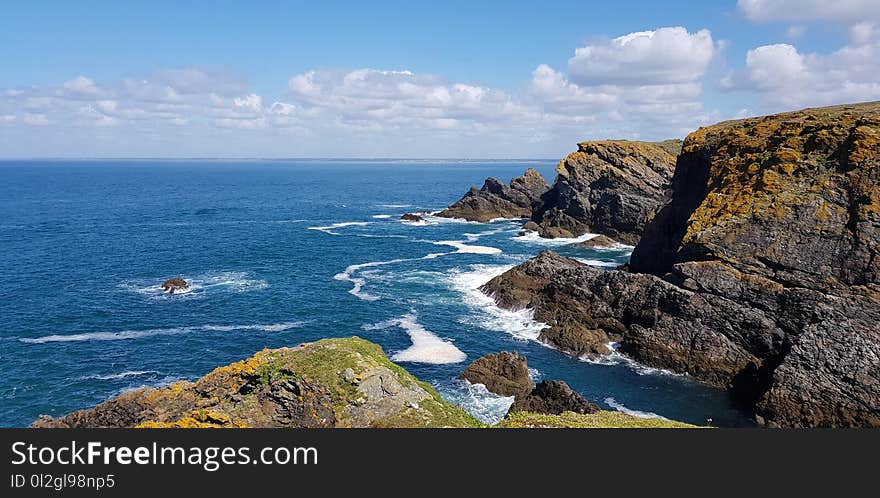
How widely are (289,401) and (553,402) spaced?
18364 millimetres

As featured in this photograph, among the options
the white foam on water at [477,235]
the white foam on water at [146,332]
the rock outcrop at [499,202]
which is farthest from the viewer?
the rock outcrop at [499,202]

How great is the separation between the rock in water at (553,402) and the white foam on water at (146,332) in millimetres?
28278

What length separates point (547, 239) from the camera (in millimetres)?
103250

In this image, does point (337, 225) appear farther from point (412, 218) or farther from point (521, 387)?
point (521, 387)

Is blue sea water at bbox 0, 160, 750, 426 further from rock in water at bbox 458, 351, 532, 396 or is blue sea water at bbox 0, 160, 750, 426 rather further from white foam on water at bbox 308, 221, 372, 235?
white foam on water at bbox 308, 221, 372, 235

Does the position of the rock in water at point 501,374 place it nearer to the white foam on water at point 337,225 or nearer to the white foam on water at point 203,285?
the white foam on water at point 203,285

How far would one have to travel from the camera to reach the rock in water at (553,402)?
34850 mm

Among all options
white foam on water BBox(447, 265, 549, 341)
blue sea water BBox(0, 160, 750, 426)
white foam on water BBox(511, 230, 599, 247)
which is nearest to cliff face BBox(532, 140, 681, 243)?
white foam on water BBox(511, 230, 599, 247)

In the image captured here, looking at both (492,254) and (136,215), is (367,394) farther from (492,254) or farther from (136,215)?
(136,215)

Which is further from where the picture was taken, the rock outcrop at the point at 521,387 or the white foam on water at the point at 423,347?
the white foam on water at the point at 423,347

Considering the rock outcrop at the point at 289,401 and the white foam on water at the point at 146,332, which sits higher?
the rock outcrop at the point at 289,401

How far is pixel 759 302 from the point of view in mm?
45562

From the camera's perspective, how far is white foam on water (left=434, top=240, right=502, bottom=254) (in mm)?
91250

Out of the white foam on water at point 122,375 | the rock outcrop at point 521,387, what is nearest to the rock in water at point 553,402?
the rock outcrop at point 521,387
